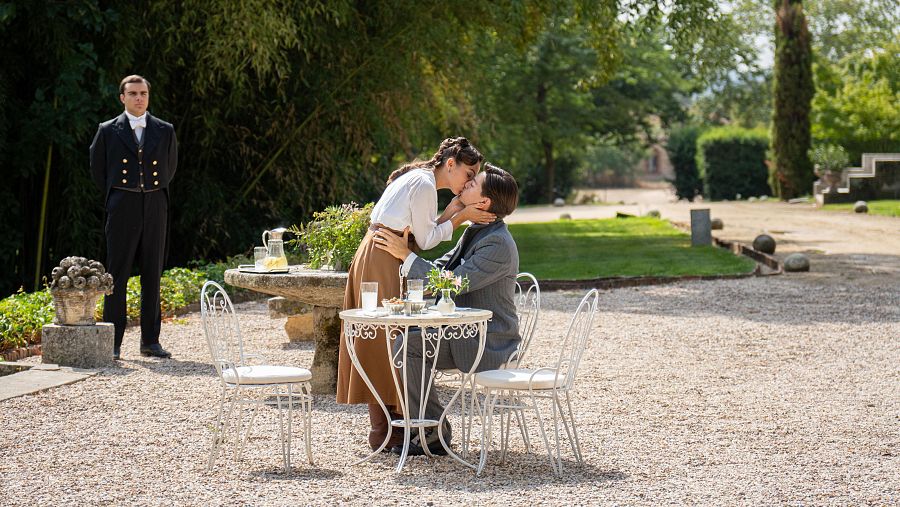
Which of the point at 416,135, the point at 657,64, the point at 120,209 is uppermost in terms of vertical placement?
the point at 657,64

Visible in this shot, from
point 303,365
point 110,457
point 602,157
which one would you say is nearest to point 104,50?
point 303,365

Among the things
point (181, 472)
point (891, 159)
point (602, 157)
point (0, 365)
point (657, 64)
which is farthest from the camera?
point (602, 157)

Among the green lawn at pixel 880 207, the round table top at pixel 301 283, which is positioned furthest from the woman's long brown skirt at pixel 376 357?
the green lawn at pixel 880 207

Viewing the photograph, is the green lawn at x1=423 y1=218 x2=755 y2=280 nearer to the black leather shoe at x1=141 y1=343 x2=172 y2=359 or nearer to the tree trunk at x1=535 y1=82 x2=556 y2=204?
the black leather shoe at x1=141 y1=343 x2=172 y2=359

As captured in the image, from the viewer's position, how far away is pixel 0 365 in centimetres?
814

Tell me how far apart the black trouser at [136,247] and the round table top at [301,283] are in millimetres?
1683

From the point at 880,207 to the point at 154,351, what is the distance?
2134 centimetres

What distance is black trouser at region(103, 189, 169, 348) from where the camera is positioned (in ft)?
27.8

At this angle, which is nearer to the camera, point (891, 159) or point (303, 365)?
point (303, 365)

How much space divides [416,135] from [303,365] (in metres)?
9.07

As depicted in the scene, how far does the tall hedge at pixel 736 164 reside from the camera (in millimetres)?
39625

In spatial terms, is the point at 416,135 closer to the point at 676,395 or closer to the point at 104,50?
the point at 104,50

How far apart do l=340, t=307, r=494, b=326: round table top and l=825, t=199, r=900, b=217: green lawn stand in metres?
21.3

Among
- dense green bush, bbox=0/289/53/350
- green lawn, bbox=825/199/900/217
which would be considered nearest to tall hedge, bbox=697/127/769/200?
green lawn, bbox=825/199/900/217
